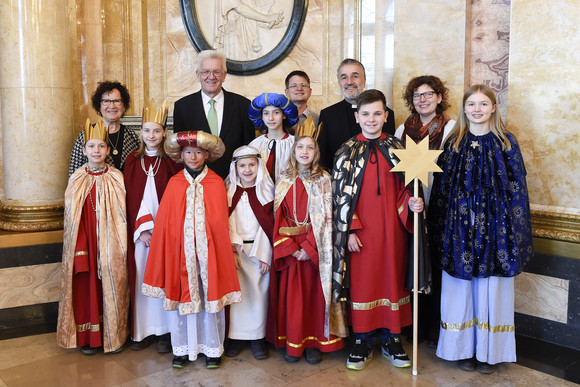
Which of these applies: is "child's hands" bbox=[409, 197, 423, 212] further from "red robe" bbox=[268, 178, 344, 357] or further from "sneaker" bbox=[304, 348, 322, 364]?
"sneaker" bbox=[304, 348, 322, 364]

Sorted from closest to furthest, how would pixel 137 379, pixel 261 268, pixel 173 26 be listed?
pixel 137 379 < pixel 261 268 < pixel 173 26

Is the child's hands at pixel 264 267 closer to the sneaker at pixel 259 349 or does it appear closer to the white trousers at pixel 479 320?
the sneaker at pixel 259 349

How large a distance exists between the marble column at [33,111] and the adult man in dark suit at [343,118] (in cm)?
237

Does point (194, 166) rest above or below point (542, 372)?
above

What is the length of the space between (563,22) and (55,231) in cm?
444

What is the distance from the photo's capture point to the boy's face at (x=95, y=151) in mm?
4086

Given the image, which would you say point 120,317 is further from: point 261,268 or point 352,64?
point 352,64

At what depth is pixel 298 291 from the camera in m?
3.94

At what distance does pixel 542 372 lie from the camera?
3.76 metres

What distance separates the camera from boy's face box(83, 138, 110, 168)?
4086 mm

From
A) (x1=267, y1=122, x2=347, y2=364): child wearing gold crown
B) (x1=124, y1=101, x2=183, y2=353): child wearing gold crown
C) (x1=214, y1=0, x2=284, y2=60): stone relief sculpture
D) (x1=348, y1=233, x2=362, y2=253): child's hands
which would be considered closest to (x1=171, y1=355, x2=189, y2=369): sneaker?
(x1=124, y1=101, x2=183, y2=353): child wearing gold crown

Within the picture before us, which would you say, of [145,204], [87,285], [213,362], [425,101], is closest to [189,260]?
[145,204]

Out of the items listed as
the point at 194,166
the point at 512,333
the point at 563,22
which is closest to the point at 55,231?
the point at 194,166

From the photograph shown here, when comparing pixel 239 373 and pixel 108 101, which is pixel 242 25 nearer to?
pixel 108 101
